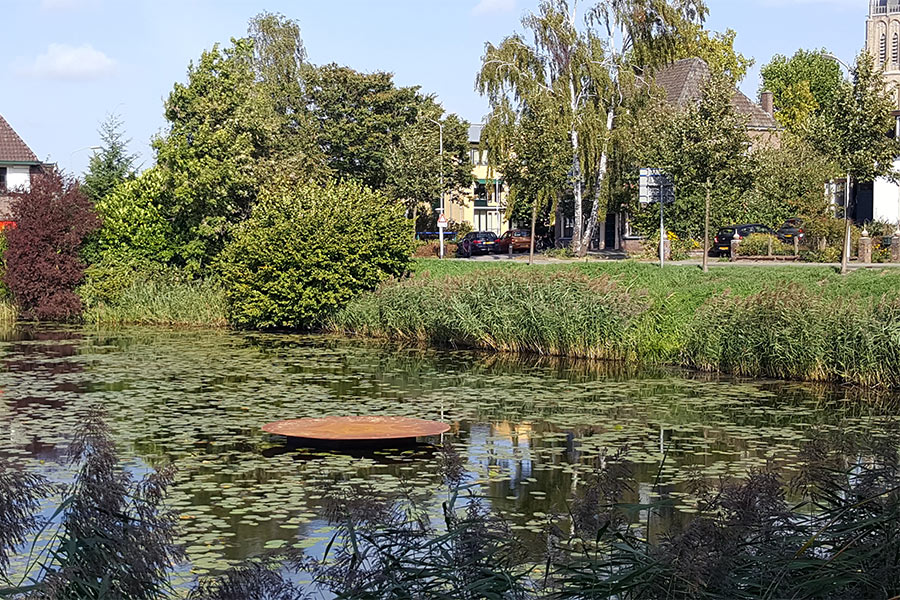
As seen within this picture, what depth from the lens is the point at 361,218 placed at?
33.4 meters

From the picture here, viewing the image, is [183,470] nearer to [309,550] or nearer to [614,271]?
[309,550]

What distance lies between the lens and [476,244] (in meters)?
59.4

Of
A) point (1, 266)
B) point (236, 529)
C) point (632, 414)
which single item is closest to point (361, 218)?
point (1, 266)

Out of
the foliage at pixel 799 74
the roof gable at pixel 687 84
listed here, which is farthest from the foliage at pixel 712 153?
the foliage at pixel 799 74

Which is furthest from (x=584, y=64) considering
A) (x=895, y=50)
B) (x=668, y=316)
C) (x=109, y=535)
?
(x=895, y=50)

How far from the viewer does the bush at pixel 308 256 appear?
3183 centimetres

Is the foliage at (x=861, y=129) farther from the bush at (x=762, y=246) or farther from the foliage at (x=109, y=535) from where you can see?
the foliage at (x=109, y=535)

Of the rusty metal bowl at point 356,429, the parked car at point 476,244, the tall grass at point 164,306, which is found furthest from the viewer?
the parked car at point 476,244

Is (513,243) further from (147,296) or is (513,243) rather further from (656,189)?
(147,296)

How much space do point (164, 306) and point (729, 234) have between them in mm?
24163

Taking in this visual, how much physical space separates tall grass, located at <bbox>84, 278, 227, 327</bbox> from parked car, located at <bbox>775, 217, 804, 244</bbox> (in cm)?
2177

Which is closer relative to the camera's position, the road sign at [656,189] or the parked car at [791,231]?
the road sign at [656,189]

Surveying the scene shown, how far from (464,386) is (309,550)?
11.4 m

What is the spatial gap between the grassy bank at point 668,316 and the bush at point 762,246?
42.4 ft
